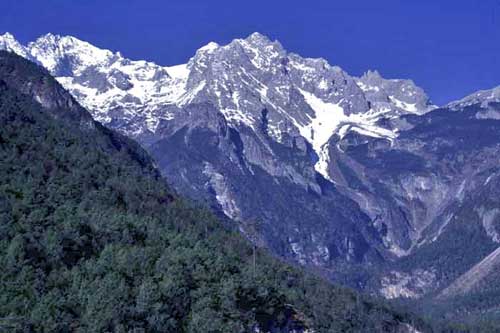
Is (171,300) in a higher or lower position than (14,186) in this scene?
lower

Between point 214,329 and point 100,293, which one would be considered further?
point 214,329

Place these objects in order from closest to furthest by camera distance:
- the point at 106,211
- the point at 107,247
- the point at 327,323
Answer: the point at 107,247 < the point at 106,211 < the point at 327,323

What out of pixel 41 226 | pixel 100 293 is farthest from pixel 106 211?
pixel 100 293

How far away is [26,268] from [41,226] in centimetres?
2191

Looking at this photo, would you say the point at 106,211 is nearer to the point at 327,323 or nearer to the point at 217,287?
the point at 217,287

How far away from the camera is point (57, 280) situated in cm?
12050

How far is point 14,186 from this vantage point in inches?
6191

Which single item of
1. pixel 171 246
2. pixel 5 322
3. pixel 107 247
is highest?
pixel 171 246

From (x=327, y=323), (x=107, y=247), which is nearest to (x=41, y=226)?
(x=107, y=247)

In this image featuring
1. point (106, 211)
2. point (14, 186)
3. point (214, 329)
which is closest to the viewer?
point (214, 329)

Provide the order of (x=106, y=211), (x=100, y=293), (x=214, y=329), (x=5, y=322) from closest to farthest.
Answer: (x=5, y=322) < (x=100, y=293) < (x=214, y=329) < (x=106, y=211)

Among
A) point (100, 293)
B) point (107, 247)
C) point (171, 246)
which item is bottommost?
point (100, 293)

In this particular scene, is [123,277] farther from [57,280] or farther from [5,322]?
[5,322]

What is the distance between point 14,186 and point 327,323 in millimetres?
77900
